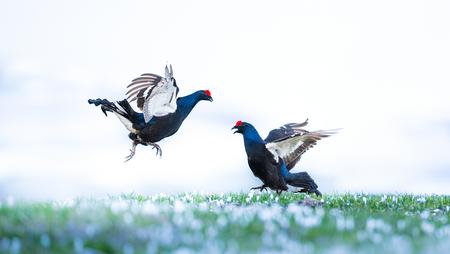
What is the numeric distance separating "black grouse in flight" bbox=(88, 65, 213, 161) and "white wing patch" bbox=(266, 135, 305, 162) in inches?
79.6

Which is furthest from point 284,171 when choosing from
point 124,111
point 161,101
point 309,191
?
point 124,111

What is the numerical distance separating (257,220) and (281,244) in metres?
1.53

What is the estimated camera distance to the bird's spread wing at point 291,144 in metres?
17.1

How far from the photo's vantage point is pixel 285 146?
57.6 feet

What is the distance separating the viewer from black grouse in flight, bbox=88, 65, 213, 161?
16.8 m

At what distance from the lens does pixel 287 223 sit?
34.4 ft

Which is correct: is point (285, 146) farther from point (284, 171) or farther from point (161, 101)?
point (161, 101)

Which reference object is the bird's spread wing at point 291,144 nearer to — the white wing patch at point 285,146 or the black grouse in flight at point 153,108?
the white wing patch at point 285,146

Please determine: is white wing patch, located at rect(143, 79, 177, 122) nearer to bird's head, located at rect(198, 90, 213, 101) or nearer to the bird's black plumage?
A: bird's head, located at rect(198, 90, 213, 101)

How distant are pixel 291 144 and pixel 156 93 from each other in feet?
A: 11.9

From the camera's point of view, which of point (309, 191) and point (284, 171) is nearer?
point (284, 171)

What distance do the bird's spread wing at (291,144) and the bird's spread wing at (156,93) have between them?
8.54 feet

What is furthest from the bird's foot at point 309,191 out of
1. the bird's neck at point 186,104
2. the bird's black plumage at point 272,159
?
the bird's neck at point 186,104

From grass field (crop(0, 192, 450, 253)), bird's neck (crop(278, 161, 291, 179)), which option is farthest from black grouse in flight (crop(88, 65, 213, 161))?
grass field (crop(0, 192, 450, 253))
